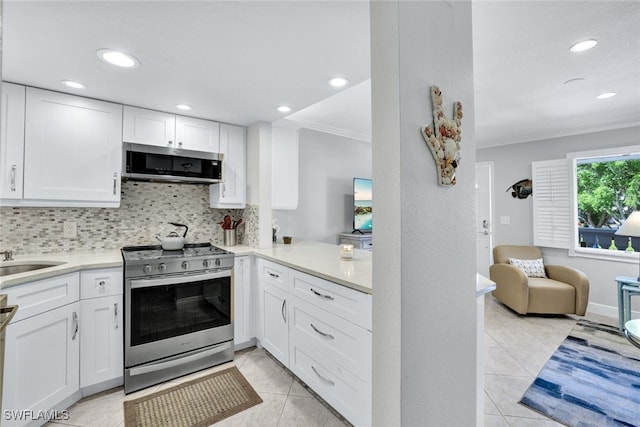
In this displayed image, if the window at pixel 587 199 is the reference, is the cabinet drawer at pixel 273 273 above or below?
below

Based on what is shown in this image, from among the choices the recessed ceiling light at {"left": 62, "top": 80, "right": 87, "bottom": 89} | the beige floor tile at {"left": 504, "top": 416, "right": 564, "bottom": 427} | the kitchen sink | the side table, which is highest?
the recessed ceiling light at {"left": 62, "top": 80, "right": 87, "bottom": 89}

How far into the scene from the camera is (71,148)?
2.34 metres

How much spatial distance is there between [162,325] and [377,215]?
6.66 feet

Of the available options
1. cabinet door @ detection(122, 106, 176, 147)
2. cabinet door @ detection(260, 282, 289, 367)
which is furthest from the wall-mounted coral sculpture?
cabinet door @ detection(122, 106, 176, 147)

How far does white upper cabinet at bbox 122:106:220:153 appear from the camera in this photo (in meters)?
2.57

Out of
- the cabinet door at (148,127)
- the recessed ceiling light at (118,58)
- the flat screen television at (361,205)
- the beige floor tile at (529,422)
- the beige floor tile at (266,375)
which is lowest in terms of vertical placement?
the beige floor tile at (529,422)

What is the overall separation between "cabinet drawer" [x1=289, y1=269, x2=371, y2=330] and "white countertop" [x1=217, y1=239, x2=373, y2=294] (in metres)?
0.04

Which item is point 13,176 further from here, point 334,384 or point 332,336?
point 334,384

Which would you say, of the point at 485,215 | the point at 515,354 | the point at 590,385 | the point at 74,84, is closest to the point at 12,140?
the point at 74,84

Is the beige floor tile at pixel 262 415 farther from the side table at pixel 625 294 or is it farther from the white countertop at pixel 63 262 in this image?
the side table at pixel 625 294

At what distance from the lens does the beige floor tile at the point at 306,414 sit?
6.22 ft

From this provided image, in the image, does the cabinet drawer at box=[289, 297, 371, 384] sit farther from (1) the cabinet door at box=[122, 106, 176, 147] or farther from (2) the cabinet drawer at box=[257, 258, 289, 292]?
(1) the cabinet door at box=[122, 106, 176, 147]

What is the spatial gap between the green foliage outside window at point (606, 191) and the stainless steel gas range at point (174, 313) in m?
4.74

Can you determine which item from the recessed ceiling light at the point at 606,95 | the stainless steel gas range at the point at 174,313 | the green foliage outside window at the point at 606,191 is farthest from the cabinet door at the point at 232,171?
the green foliage outside window at the point at 606,191
